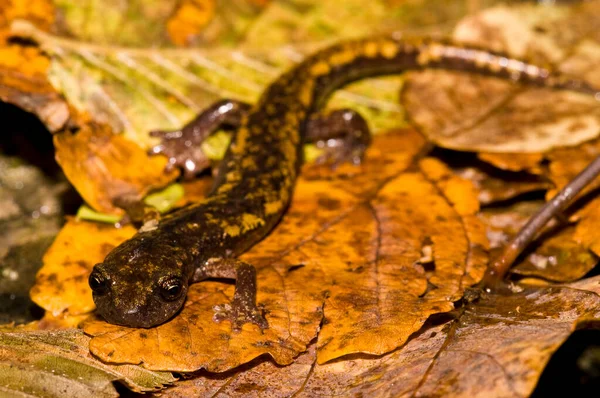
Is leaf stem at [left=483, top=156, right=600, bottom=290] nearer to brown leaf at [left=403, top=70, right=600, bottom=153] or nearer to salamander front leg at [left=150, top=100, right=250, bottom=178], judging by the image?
brown leaf at [left=403, top=70, right=600, bottom=153]

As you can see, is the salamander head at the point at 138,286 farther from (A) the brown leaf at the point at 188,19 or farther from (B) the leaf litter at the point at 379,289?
(A) the brown leaf at the point at 188,19

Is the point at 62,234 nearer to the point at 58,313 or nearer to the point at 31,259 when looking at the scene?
the point at 31,259

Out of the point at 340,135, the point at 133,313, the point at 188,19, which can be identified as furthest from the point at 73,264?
the point at 188,19

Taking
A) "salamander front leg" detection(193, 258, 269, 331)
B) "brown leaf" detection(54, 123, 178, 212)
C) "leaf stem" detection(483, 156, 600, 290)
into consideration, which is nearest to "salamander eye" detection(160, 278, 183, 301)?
"salamander front leg" detection(193, 258, 269, 331)

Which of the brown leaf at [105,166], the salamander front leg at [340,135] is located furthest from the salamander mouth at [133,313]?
the salamander front leg at [340,135]

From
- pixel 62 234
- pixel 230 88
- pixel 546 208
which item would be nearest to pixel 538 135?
pixel 546 208
